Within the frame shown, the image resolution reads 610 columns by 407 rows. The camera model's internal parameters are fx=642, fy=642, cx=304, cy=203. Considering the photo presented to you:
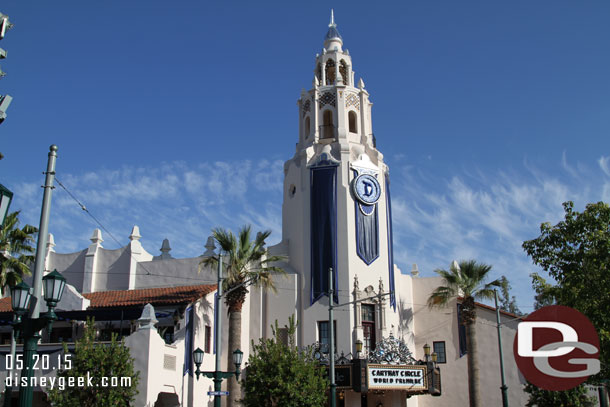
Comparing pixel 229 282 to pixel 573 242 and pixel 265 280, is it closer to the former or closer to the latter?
pixel 265 280

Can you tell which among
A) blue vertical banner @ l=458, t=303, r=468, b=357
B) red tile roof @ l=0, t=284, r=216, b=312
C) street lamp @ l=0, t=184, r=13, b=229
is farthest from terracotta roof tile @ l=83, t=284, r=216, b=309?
street lamp @ l=0, t=184, r=13, b=229

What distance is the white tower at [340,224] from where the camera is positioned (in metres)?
37.1

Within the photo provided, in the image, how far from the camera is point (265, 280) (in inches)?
1352

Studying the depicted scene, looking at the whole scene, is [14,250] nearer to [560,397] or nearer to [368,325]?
[368,325]

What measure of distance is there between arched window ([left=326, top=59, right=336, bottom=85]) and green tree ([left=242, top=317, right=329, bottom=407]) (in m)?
21.4

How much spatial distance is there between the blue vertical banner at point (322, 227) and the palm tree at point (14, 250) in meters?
15.4

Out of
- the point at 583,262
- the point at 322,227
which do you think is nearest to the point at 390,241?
the point at 322,227

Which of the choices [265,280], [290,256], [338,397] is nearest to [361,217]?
[290,256]

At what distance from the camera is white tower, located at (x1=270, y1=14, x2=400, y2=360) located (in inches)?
1460

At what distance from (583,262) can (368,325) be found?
17257mm

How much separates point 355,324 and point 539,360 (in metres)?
13.9

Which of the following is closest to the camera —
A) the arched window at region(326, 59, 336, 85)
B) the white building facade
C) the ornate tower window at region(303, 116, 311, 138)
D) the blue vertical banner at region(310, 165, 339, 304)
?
the white building facade

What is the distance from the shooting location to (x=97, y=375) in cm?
2541

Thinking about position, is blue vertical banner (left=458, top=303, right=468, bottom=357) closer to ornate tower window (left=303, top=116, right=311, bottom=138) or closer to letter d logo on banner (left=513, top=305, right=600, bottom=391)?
ornate tower window (left=303, top=116, right=311, bottom=138)
